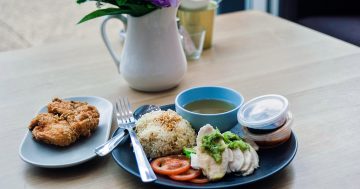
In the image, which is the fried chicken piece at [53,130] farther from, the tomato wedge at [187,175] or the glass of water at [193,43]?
the glass of water at [193,43]

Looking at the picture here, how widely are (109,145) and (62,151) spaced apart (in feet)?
0.35

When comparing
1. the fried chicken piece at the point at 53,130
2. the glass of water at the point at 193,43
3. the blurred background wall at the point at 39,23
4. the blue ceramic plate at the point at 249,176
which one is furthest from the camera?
the blurred background wall at the point at 39,23

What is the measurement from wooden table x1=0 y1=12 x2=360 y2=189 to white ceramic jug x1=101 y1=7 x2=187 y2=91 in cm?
4

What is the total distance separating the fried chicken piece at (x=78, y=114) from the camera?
2.94ft

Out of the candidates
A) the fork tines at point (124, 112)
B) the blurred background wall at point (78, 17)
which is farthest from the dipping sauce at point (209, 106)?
the blurred background wall at point (78, 17)

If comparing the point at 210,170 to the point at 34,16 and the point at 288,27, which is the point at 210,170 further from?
the point at 34,16

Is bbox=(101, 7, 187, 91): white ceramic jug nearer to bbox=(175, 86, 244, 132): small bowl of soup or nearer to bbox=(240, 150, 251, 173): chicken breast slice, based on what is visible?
bbox=(175, 86, 244, 132): small bowl of soup

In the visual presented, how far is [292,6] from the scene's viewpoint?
213cm

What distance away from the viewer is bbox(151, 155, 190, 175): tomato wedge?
75cm

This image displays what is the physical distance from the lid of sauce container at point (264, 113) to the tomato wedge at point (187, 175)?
138mm

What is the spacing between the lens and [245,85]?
1.16m

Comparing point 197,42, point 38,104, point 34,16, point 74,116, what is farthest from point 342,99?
point 34,16

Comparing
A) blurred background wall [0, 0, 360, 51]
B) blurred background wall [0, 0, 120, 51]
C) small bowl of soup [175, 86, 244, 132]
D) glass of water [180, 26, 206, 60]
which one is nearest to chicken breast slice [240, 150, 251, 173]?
small bowl of soup [175, 86, 244, 132]

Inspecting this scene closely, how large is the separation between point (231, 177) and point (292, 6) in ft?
5.18
